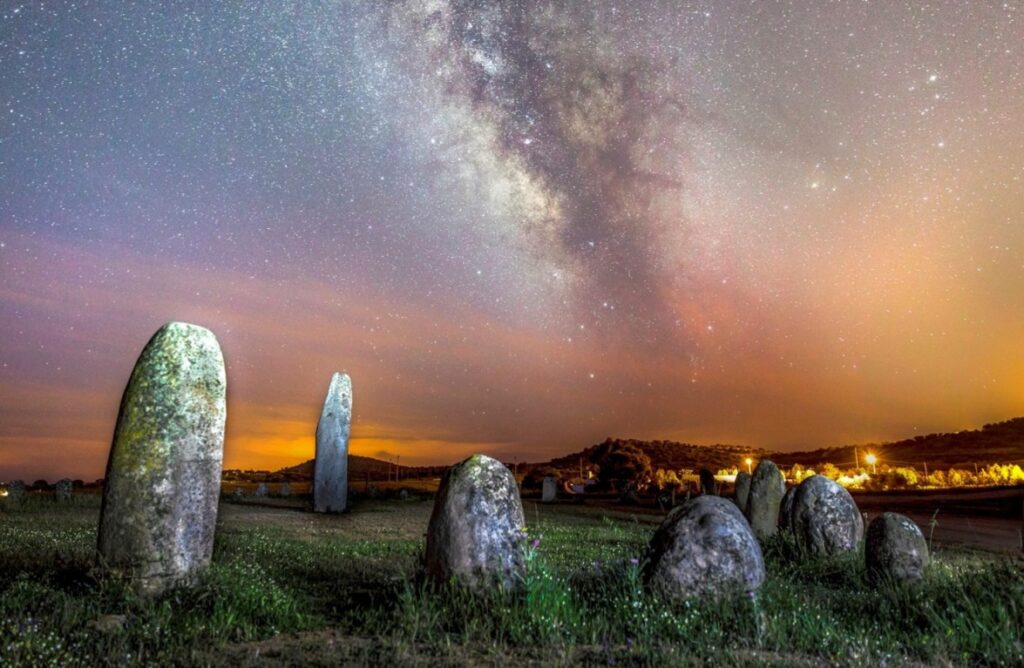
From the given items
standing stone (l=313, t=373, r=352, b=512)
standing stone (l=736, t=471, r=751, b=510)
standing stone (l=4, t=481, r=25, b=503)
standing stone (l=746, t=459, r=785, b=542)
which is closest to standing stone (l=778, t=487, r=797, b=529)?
standing stone (l=746, t=459, r=785, b=542)

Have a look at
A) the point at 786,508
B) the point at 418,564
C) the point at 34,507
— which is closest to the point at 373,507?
the point at 34,507

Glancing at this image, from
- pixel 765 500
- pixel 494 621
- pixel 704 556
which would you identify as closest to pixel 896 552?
pixel 704 556

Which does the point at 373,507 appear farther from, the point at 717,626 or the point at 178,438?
the point at 717,626

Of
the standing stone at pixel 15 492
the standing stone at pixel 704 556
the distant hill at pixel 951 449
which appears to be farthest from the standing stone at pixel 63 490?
the distant hill at pixel 951 449

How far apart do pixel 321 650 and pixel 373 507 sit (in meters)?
23.0

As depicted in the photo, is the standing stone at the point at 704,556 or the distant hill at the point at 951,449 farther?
the distant hill at the point at 951,449

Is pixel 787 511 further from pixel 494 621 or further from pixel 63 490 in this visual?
pixel 63 490

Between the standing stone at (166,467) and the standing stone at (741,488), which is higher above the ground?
the standing stone at (166,467)

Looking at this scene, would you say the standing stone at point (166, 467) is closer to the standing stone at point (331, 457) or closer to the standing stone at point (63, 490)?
the standing stone at point (331, 457)

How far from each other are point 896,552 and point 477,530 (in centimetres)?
648

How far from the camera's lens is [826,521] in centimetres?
1292

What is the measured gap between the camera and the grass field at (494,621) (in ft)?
19.9

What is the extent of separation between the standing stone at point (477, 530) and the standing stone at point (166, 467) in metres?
3.09

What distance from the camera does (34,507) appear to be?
2342 cm
